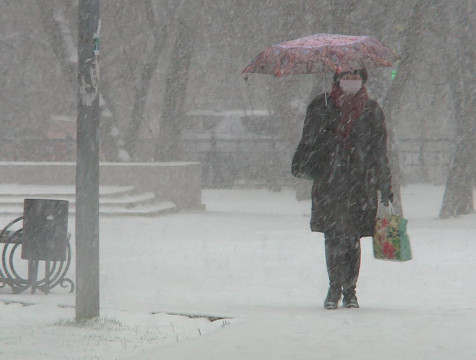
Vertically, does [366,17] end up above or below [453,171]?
above

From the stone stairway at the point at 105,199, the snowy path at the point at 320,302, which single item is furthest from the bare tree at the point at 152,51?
the snowy path at the point at 320,302

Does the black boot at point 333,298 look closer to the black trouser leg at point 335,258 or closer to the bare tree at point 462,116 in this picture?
the black trouser leg at point 335,258

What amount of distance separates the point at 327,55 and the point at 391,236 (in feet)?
7.65

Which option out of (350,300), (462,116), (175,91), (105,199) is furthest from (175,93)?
(350,300)

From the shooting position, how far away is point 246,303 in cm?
920

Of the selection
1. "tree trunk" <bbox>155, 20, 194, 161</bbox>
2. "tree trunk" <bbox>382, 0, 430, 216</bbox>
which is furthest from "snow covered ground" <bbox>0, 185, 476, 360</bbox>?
"tree trunk" <bbox>155, 20, 194, 161</bbox>

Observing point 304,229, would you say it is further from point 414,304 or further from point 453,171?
point 414,304

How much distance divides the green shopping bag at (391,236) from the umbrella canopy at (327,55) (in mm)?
1765

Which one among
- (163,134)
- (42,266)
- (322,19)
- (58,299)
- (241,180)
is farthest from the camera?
(241,180)

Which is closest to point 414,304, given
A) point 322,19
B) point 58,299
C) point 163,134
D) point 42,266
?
point 58,299

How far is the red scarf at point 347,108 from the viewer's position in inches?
311

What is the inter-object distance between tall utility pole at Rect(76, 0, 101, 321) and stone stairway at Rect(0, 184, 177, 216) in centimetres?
1227

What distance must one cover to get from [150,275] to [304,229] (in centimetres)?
702

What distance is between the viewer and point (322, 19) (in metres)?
20.6
